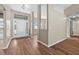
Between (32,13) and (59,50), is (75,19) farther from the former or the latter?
(32,13)

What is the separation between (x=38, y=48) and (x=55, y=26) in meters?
0.49

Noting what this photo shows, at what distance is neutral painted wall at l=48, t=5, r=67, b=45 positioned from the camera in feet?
7.02

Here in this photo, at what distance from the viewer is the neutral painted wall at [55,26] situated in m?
2.14

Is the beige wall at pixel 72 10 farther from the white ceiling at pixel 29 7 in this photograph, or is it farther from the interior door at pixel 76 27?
the interior door at pixel 76 27

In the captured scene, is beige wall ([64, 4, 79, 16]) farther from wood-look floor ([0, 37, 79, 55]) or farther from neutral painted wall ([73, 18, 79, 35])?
wood-look floor ([0, 37, 79, 55])

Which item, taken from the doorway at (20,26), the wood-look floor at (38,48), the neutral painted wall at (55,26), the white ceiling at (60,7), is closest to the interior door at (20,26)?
the doorway at (20,26)

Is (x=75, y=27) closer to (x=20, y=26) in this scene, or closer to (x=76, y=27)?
(x=76, y=27)

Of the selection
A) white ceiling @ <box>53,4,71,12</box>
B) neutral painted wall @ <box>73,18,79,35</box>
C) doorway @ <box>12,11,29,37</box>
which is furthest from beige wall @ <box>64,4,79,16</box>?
doorway @ <box>12,11,29,37</box>

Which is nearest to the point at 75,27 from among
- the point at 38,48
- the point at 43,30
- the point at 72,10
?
the point at 72,10

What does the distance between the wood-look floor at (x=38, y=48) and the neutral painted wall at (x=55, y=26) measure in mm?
110

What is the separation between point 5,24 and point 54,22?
2.78 ft

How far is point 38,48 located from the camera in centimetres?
216

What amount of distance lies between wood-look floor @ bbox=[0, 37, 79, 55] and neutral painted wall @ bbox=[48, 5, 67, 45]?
0.36 feet

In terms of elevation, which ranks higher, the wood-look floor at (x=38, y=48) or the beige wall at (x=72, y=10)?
the beige wall at (x=72, y=10)
